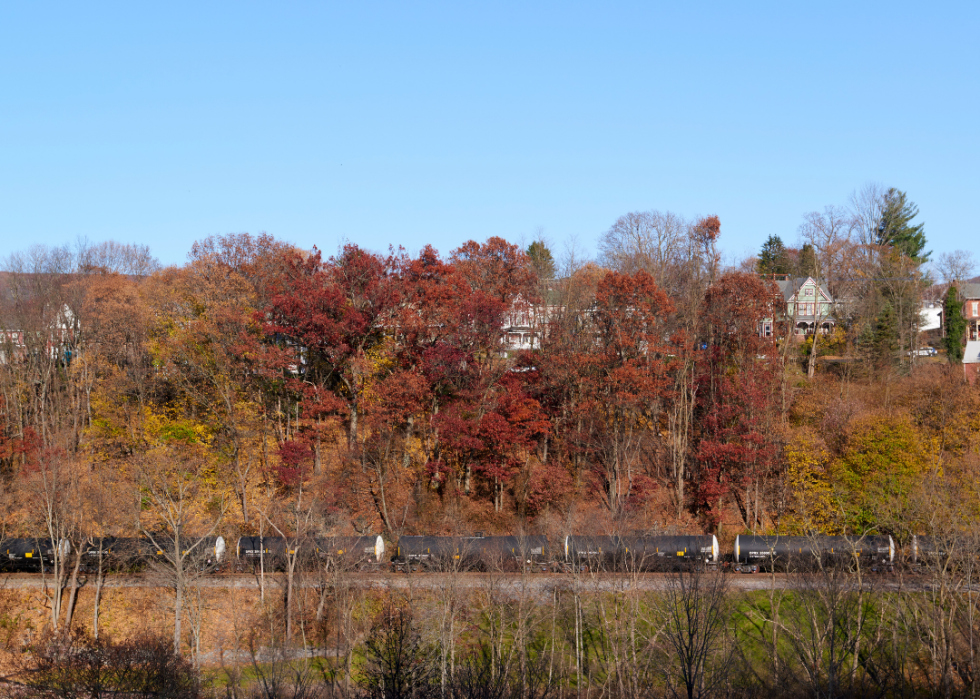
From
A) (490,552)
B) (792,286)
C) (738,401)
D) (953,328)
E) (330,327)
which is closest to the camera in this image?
(490,552)

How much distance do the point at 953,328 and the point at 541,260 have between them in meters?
37.7

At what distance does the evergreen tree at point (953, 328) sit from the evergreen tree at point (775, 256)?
27270mm

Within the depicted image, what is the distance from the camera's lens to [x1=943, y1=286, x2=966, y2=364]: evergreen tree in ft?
198

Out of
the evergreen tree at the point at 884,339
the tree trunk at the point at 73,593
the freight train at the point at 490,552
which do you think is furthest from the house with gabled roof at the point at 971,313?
the tree trunk at the point at 73,593

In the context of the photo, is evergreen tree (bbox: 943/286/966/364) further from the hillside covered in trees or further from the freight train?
the freight train

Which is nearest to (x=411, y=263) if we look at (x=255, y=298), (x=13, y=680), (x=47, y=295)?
(x=255, y=298)

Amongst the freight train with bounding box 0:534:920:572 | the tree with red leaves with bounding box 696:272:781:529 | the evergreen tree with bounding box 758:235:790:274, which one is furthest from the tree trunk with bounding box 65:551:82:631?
the evergreen tree with bounding box 758:235:790:274

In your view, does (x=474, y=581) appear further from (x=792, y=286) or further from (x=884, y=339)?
(x=792, y=286)

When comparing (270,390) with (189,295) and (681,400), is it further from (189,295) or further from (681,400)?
(681,400)

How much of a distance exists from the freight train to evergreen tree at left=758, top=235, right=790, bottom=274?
57068 mm

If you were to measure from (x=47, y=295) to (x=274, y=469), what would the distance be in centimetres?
2177

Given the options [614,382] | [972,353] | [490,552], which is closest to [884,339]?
[972,353]

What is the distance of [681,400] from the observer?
49.6 meters

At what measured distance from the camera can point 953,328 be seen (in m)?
61.9
